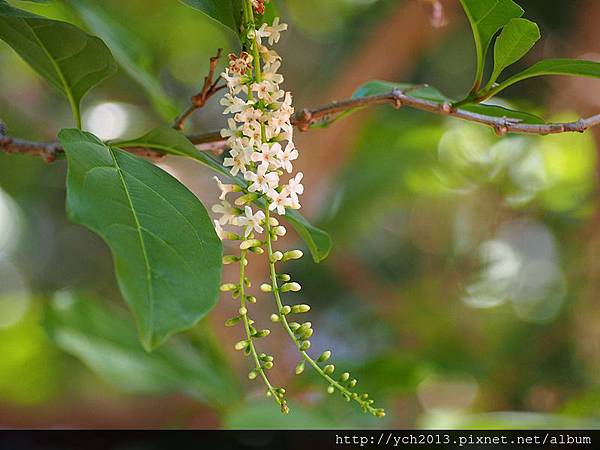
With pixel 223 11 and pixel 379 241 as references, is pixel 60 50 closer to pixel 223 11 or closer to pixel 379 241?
pixel 223 11

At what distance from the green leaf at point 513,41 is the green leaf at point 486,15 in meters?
0.02

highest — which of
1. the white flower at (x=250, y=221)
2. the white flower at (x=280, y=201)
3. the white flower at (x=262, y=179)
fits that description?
the white flower at (x=262, y=179)

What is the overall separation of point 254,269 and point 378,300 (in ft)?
1.60

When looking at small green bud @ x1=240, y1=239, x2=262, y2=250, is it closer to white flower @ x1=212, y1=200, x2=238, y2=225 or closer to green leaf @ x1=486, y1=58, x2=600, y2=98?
white flower @ x1=212, y1=200, x2=238, y2=225

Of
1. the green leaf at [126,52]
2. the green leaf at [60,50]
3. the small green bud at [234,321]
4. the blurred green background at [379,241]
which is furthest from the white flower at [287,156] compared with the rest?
the blurred green background at [379,241]

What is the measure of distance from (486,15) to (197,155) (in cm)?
33

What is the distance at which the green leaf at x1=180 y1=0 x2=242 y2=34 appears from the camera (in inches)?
29.0

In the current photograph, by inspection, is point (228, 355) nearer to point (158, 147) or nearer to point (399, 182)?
point (399, 182)

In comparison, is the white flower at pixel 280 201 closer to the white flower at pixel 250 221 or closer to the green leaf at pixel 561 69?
the white flower at pixel 250 221

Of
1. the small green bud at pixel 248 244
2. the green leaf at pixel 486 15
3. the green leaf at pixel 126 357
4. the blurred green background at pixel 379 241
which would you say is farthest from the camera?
the blurred green background at pixel 379 241

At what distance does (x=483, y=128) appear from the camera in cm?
212

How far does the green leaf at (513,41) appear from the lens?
735 mm

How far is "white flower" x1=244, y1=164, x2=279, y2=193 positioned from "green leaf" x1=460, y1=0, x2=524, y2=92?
23 cm
